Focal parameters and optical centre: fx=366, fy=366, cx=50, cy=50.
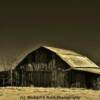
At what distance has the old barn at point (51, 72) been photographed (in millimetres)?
47812

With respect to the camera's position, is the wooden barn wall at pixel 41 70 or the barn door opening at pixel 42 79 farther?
the barn door opening at pixel 42 79

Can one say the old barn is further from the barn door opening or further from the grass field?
the grass field

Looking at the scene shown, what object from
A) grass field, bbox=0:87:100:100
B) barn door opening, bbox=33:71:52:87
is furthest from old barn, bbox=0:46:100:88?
grass field, bbox=0:87:100:100

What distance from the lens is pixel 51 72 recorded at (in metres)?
51.0

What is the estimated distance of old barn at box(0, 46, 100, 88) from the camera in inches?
1882

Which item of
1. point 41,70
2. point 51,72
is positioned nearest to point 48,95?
point 51,72

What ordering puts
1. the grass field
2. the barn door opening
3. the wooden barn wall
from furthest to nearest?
the barn door opening, the wooden barn wall, the grass field

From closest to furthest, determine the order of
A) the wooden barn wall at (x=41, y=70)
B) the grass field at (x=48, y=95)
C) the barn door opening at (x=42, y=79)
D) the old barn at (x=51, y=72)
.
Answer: the grass field at (x=48, y=95) < the old barn at (x=51, y=72) < the wooden barn wall at (x=41, y=70) < the barn door opening at (x=42, y=79)

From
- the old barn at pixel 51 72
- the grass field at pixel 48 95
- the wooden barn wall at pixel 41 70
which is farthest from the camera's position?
the wooden barn wall at pixel 41 70

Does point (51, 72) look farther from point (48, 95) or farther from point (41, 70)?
point (48, 95)

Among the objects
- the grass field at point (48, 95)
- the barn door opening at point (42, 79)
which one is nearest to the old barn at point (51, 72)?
the barn door opening at point (42, 79)

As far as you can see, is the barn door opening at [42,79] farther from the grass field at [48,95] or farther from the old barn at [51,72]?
the grass field at [48,95]

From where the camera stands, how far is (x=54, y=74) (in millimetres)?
50656

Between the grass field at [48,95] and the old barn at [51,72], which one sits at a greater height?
the old barn at [51,72]
